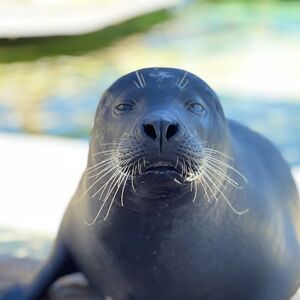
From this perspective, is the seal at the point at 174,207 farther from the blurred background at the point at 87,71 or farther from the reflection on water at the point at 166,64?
the reflection on water at the point at 166,64

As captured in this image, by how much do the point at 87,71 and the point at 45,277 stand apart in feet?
26.0

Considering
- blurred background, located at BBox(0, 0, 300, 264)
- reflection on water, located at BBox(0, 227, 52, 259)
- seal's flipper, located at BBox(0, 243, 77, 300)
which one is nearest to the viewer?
seal's flipper, located at BBox(0, 243, 77, 300)

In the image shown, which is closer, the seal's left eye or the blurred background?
the seal's left eye

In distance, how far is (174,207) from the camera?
2.94 meters

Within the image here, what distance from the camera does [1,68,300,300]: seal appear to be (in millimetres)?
2717

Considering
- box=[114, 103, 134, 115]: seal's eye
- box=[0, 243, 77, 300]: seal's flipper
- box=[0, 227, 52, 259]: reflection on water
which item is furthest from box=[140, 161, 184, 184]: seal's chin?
box=[0, 227, 52, 259]: reflection on water

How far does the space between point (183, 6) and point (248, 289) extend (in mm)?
15973

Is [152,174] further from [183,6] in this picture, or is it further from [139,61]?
[183,6]

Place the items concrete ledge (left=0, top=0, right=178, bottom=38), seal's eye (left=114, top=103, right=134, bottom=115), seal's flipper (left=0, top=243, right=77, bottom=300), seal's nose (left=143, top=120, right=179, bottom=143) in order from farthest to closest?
concrete ledge (left=0, top=0, right=178, bottom=38) → seal's flipper (left=0, top=243, right=77, bottom=300) → seal's eye (left=114, top=103, right=134, bottom=115) → seal's nose (left=143, top=120, right=179, bottom=143)

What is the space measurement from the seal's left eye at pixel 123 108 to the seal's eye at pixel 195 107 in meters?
0.18

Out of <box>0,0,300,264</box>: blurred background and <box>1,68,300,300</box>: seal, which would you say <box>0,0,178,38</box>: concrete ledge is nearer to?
<box>0,0,300,264</box>: blurred background

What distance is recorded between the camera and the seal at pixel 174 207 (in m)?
2.72

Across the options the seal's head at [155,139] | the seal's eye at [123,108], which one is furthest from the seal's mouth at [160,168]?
the seal's eye at [123,108]

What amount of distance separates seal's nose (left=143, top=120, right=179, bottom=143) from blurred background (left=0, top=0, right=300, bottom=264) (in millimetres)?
1979
